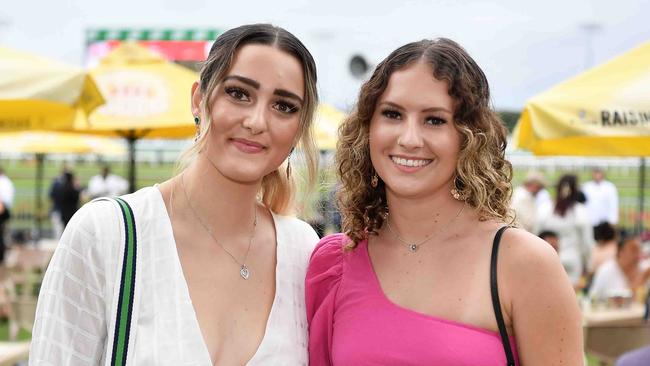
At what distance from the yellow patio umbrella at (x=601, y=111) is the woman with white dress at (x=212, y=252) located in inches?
112

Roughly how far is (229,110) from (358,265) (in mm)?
662

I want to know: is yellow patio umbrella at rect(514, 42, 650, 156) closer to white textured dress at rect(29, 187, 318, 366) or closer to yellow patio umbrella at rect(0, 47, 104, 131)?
yellow patio umbrella at rect(0, 47, 104, 131)

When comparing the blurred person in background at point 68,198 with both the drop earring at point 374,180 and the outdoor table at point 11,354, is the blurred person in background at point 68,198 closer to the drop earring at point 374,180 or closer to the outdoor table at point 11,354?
the outdoor table at point 11,354

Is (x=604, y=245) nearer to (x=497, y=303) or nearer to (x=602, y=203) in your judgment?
(x=602, y=203)

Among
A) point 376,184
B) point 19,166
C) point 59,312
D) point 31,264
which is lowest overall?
point 19,166

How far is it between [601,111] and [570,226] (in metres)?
6.01

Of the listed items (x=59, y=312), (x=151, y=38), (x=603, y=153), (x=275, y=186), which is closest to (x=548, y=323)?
(x=275, y=186)

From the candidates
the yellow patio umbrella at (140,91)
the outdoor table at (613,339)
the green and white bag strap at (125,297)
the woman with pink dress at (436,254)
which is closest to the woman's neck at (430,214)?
the woman with pink dress at (436,254)

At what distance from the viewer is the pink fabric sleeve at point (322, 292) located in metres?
2.61

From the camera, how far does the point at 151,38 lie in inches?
758

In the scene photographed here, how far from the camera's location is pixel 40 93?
18.1 ft

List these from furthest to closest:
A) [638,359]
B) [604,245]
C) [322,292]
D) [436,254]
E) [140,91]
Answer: [604,245] → [140,91] → [638,359] → [322,292] → [436,254]

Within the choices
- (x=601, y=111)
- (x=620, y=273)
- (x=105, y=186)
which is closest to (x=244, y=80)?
(x=601, y=111)

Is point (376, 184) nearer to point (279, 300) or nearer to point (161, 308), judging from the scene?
point (279, 300)
